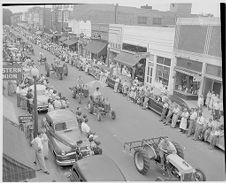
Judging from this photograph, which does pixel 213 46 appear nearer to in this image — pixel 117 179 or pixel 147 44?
pixel 147 44

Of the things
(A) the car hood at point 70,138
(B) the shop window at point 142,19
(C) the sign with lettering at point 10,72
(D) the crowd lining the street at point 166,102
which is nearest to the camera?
(C) the sign with lettering at point 10,72

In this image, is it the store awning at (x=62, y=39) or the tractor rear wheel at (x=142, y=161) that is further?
the store awning at (x=62, y=39)

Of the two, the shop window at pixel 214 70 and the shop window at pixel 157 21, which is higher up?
the shop window at pixel 157 21

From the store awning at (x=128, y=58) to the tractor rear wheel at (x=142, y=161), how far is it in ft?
7.09

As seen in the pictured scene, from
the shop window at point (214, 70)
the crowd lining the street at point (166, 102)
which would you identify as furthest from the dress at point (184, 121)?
the shop window at point (214, 70)

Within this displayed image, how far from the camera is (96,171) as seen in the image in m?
4.81

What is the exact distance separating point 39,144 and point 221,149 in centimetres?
364

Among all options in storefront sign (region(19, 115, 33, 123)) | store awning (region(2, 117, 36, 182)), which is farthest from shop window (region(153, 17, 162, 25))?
store awning (region(2, 117, 36, 182))

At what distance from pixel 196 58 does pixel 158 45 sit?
0.91 metres

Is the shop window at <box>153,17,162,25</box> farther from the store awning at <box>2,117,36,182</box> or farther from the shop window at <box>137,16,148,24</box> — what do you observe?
the store awning at <box>2,117,36,182</box>

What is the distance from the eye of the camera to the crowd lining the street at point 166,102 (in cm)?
650

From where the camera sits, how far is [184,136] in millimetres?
6965

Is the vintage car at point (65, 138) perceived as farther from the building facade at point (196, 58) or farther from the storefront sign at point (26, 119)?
the building facade at point (196, 58)

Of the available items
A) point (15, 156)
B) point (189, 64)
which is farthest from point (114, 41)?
point (15, 156)
